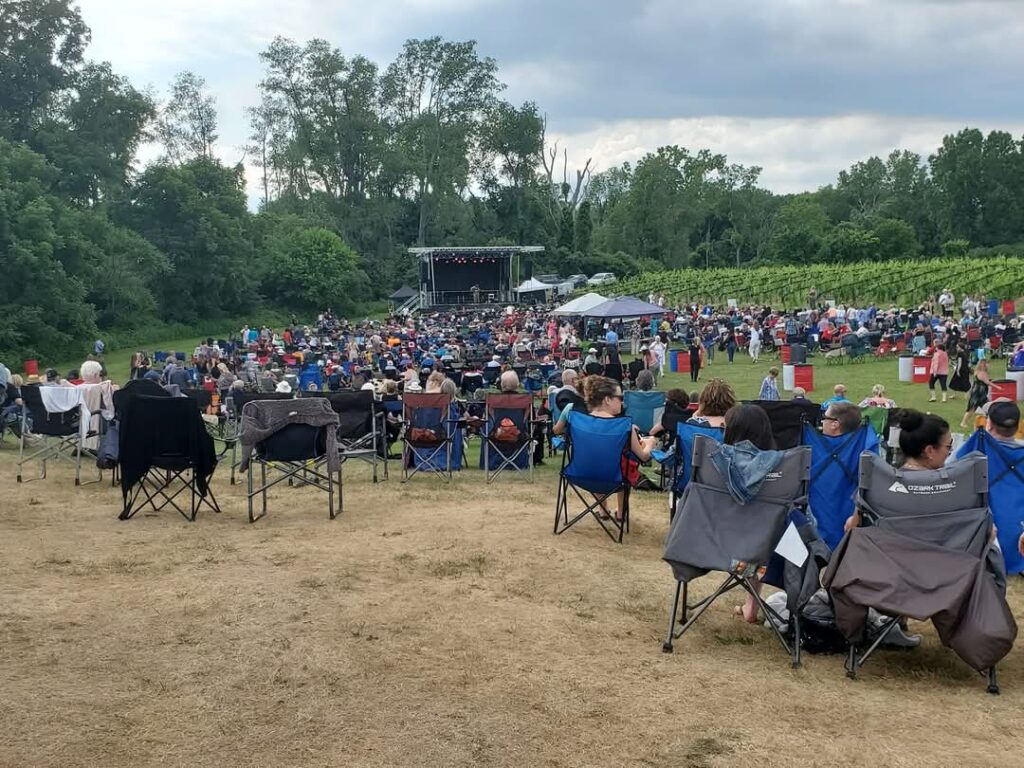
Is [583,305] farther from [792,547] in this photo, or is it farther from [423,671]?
[423,671]

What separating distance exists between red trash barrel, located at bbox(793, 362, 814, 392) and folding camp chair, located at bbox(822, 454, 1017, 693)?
1315cm

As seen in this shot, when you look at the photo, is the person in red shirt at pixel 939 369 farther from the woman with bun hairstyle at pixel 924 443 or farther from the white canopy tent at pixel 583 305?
the woman with bun hairstyle at pixel 924 443

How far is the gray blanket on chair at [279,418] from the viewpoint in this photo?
21.9 ft

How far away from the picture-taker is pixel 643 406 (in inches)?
367

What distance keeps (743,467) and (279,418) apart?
3774 mm

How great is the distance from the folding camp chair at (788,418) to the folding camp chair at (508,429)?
8.35ft

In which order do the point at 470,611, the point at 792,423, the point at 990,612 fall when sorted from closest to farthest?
the point at 990,612
the point at 470,611
the point at 792,423

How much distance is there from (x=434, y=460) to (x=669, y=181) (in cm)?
5741

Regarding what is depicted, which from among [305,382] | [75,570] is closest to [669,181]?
[305,382]

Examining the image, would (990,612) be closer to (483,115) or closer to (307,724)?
(307,724)

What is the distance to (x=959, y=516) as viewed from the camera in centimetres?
382

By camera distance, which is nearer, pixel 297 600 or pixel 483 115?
pixel 297 600

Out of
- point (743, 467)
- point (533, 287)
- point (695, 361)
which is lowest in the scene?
point (695, 361)

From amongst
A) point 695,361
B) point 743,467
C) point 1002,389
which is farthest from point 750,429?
point 695,361
